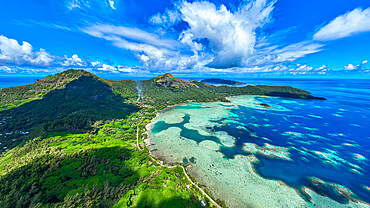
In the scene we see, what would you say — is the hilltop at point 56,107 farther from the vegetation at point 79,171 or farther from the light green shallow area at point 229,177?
the light green shallow area at point 229,177

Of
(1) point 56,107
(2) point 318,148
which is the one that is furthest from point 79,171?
(1) point 56,107

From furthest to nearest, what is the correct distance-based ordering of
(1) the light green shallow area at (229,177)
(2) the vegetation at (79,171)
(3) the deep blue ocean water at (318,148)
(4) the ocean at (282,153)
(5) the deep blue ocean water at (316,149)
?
(3) the deep blue ocean water at (318,148) → (5) the deep blue ocean water at (316,149) → (4) the ocean at (282,153) → (1) the light green shallow area at (229,177) → (2) the vegetation at (79,171)

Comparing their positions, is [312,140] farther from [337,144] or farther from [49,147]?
[49,147]

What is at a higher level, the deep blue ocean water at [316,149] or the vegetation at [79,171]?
the vegetation at [79,171]

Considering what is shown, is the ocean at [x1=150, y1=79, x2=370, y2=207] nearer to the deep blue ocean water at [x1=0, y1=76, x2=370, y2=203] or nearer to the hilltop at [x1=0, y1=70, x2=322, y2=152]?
the deep blue ocean water at [x1=0, y1=76, x2=370, y2=203]

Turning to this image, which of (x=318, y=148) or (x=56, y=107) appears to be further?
(x=56, y=107)

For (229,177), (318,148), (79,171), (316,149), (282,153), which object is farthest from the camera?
(318,148)

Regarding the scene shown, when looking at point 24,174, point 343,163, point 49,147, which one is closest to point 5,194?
point 24,174

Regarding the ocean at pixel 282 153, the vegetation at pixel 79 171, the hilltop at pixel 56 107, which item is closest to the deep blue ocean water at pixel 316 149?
the ocean at pixel 282 153

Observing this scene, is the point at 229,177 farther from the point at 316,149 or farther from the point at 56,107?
the point at 56,107

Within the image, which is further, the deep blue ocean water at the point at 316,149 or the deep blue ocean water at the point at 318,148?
the deep blue ocean water at the point at 318,148

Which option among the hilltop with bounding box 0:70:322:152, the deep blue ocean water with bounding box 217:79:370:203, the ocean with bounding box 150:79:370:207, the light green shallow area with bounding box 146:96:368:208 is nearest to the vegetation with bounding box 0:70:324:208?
the hilltop with bounding box 0:70:322:152
